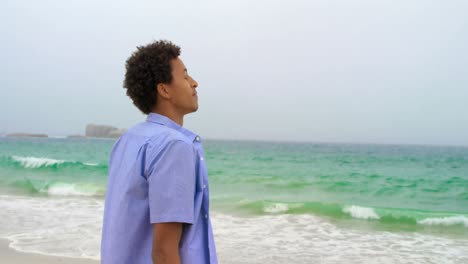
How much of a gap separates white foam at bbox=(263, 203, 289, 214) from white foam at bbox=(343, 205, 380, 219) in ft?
4.25

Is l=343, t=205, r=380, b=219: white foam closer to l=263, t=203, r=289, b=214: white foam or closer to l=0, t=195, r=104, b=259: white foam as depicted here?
l=263, t=203, r=289, b=214: white foam

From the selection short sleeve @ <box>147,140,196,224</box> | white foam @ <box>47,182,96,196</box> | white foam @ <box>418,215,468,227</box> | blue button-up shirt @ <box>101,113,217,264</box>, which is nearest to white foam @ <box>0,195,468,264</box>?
white foam @ <box>418,215,468,227</box>

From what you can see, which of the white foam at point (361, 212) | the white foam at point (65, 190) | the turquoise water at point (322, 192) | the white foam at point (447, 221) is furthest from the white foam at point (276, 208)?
the white foam at point (65, 190)

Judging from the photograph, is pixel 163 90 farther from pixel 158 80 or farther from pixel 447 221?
pixel 447 221

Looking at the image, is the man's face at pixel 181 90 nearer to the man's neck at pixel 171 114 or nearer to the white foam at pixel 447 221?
the man's neck at pixel 171 114

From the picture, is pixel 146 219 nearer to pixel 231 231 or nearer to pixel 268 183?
pixel 231 231

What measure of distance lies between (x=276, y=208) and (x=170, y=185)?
31.1 ft

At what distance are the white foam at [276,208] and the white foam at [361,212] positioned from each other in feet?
4.25

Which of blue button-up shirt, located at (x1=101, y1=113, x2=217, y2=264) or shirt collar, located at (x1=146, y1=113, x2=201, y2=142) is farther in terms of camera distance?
shirt collar, located at (x1=146, y1=113, x2=201, y2=142)

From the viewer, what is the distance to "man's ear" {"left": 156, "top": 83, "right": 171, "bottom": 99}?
60.2 inches

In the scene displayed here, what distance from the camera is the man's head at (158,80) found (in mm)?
1529

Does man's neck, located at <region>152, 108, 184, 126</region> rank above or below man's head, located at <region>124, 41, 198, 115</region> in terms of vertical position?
below

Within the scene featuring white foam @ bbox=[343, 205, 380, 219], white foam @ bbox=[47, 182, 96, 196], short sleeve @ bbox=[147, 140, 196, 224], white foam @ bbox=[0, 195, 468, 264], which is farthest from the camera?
white foam @ bbox=[47, 182, 96, 196]

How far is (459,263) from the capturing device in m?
5.97
